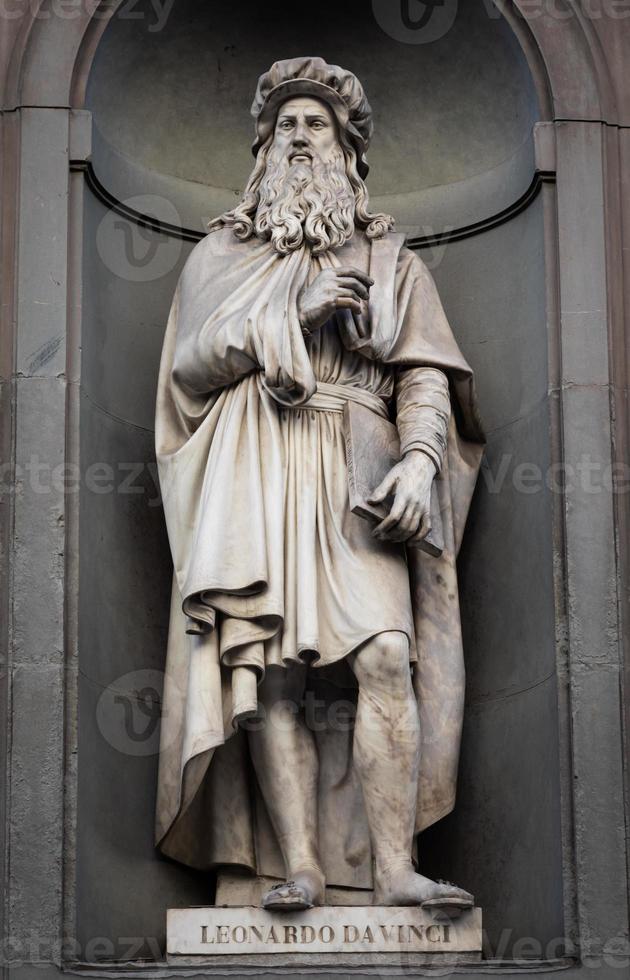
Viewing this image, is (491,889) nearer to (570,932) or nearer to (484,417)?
(570,932)

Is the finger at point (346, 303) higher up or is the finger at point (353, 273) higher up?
the finger at point (353, 273)

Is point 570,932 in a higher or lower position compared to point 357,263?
lower

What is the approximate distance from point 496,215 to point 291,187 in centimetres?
101

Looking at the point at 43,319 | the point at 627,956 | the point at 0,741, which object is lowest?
the point at 627,956

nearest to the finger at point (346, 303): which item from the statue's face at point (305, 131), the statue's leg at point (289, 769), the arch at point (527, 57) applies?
the statue's face at point (305, 131)

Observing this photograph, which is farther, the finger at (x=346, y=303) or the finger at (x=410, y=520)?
the finger at (x=346, y=303)

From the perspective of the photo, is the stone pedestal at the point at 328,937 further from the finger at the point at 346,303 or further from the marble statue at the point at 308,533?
the finger at the point at 346,303

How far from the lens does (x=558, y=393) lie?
27.8 feet

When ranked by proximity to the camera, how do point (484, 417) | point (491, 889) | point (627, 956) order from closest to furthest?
point (627, 956)
point (491, 889)
point (484, 417)

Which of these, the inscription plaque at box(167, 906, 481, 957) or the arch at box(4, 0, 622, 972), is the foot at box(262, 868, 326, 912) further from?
the arch at box(4, 0, 622, 972)

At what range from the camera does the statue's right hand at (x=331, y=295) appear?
805 centimetres

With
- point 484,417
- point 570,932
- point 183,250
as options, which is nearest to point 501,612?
point 484,417

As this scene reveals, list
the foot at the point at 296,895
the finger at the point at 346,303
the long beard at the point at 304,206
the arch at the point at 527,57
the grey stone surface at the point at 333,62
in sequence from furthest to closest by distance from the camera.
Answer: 1. the grey stone surface at the point at 333,62
2. the arch at the point at 527,57
3. the long beard at the point at 304,206
4. the finger at the point at 346,303
5. the foot at the point at 296,895

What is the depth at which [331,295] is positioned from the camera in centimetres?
804
